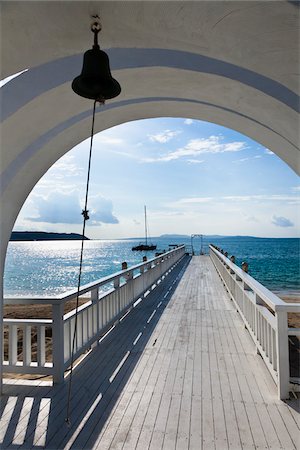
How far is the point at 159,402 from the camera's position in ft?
9.73

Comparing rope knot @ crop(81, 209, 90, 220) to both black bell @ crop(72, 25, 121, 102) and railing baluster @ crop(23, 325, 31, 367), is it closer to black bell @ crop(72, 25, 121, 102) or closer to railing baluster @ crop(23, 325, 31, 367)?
black bell @ crop(72, 25, 121, 102)

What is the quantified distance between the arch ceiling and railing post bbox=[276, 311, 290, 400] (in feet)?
5.48

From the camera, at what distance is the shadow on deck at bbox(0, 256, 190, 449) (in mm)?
2475

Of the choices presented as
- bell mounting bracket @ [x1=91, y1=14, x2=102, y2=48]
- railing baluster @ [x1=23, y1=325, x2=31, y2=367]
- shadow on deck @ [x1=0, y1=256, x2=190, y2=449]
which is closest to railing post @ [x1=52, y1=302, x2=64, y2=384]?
shadow on deck @ [x1=0, y1=256, x2=190, y2=449]

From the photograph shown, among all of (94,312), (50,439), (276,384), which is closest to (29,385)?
(50,439)

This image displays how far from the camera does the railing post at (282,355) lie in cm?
298

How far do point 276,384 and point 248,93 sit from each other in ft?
9.90

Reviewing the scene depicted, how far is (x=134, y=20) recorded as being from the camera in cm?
208

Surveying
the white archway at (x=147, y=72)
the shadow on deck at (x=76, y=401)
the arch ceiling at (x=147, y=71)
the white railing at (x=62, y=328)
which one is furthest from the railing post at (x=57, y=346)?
the arch ceiling at (x=147, y=71)

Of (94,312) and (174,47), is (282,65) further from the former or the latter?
(94,312)

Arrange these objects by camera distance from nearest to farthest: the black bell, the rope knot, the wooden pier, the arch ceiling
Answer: the arch ceiling
the black bell
the wooden pier
the rope knot

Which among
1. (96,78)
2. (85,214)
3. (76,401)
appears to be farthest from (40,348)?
(96,78)

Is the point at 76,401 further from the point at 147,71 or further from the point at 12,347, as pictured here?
the point at 147,71

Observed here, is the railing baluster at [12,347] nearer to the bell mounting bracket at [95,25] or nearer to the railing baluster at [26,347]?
the railing baluster at [26,347]
